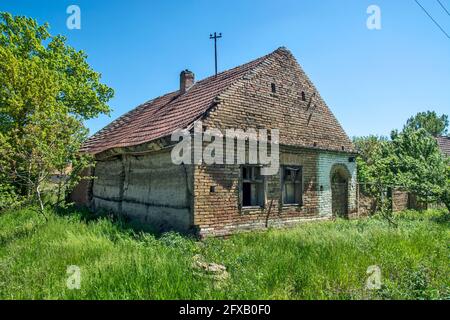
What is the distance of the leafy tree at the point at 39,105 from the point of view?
978 cm

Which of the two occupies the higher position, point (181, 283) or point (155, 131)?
point (155, 131)

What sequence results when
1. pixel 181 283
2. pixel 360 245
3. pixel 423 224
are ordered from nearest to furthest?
1. pixel 181 283
2. pixel 360 245
3. pixel 423 224

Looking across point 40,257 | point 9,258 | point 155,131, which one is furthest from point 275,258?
point 155,131

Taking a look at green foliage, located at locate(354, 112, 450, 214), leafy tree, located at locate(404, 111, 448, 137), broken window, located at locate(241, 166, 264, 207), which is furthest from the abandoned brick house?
leafy tree, located at locate(404, 111, 448, 137)

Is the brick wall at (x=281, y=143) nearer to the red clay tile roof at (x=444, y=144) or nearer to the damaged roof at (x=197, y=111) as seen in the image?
the damaged roof at (x=197, y=111)

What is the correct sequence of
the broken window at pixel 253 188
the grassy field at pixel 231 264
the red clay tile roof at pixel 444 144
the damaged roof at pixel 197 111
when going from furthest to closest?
the red clay tile roof at pixel 444 144
the broken window at pixel 253 188
the damaged roof at pixel 197 111
the grassy field at pixel 231 264

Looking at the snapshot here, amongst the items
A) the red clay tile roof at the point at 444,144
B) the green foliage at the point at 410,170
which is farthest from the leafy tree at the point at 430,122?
the green foliage at the point at 410,170

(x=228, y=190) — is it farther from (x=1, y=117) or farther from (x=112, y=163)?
(x=1, y=117)

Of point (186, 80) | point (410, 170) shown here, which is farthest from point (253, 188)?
point (410, 170)

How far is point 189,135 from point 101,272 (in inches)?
176

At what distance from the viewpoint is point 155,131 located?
10.4 meters

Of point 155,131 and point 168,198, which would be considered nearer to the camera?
point 168,198

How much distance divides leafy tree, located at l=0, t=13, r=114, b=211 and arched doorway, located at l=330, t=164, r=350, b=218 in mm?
9479

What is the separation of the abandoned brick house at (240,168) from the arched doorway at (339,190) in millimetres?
41
